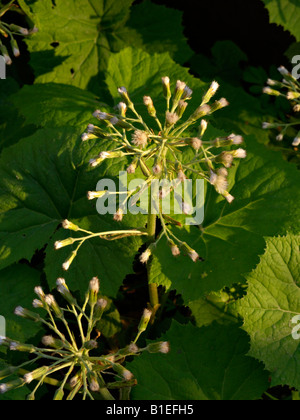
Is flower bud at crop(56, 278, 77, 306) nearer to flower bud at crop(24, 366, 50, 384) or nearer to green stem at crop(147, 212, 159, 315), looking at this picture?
flower bud at crop(24, 366, 50, 384)

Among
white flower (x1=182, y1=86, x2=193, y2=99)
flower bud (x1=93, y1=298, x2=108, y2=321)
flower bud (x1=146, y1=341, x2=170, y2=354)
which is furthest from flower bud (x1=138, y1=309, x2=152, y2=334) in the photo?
white flower (x1=182, y1=86, x2=193, y2=99)

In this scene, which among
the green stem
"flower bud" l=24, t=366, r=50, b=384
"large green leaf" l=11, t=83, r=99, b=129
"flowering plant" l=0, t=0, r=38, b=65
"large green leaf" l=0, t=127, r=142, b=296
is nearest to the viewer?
"flower bud" l=24, t=366, r=50, b=384

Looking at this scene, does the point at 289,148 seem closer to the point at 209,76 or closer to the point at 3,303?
the point at 209,76

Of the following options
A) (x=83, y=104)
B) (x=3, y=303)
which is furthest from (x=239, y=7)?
(x=3, y=303)

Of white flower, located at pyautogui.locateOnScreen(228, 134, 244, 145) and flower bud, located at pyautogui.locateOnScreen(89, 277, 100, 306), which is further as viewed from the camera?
flower bud, located at pyautogui.locateOnScreen(89, 277, 100, 306)

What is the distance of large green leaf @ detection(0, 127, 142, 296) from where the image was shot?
10.5 ft

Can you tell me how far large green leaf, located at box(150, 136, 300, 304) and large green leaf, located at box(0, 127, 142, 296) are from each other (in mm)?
385

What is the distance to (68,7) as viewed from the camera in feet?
13.3

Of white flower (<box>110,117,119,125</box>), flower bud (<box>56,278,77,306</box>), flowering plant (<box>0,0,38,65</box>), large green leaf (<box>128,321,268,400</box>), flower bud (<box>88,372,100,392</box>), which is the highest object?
white flower (<box>110,117,119,125</box>)

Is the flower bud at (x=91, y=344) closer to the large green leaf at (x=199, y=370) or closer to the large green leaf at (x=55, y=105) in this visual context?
the large green leaf at (x=199, y=370)

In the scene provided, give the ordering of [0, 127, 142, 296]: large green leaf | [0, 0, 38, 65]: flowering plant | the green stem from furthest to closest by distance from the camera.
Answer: [0, 0, 38, 65]: flowering plant < [0, 127, 142, 296]: large green leaf < the green stem

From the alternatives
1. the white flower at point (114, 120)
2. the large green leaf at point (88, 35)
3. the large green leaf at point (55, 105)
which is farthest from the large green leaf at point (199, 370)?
the large green leaf at point (88, 35)

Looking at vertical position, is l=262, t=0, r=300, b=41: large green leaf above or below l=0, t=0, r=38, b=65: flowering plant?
above

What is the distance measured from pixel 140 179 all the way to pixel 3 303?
4.40 ft
